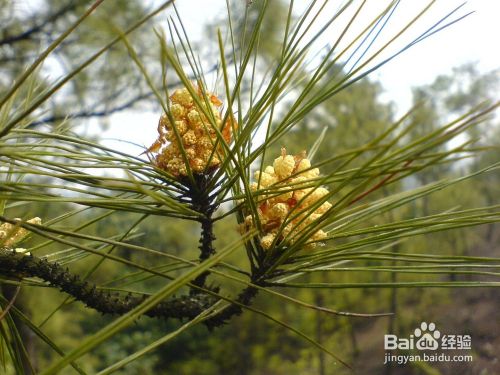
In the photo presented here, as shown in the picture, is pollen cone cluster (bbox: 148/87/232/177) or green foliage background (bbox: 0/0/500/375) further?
green foliage background (bbox: 0/0/500/375)

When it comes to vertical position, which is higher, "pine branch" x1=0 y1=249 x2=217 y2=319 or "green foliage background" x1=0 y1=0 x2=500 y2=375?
"green foliage background" x1=0 y1=0 x2=500 y2=375

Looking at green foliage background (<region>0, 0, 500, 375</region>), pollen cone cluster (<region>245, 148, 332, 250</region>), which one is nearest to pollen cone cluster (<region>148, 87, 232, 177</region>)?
pollen cone cluster (<region>245, 148, 332, 250</region>)

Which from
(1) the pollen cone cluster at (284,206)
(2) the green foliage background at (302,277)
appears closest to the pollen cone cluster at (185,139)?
(1) the pollen cone cluster at (284,206)

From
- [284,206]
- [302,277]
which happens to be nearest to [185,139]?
[284,206]

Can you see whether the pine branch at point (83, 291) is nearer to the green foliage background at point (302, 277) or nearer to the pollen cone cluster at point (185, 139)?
the pollen cone cluster at point (185, 139)

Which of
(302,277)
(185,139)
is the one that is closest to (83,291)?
(185,139)

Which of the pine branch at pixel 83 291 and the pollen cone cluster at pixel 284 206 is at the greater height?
the pollen cone cluster at pixel 284 206

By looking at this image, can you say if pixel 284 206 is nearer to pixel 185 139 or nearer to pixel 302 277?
pixel 185 139

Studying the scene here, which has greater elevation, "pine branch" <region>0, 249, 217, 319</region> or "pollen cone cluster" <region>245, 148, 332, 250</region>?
"pollen cone cluster" <region>245, 148, 332, 250</region>

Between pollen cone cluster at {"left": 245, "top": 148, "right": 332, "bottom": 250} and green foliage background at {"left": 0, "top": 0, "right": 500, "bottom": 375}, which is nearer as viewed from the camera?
pollen cone cluster at {"left": 245, "top": 148, "right": 332, "bottom": 250}

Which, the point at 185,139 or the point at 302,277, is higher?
the point at 302,277

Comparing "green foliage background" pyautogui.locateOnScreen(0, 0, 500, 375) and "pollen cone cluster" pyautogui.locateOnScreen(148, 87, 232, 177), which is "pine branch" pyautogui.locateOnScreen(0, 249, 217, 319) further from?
"green foliage background" pyautogui.locateOnScreen(0, 0, 500, 375)

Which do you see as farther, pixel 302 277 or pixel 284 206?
pixel 302 277
